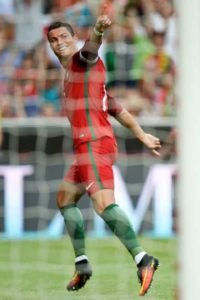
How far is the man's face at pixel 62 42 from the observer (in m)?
6.21

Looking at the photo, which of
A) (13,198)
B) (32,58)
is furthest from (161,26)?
(13,198)

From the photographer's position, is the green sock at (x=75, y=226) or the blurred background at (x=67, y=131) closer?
the green sock at (x=75, y=226)

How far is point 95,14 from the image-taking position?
9633 mm

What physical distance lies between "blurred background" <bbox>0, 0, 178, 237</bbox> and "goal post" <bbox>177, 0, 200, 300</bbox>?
615 centimetres

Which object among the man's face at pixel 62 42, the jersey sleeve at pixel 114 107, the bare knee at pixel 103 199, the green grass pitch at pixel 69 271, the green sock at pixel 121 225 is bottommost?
the green grass pitch at pixel 69 271

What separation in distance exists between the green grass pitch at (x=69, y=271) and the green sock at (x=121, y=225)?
13.5 inches

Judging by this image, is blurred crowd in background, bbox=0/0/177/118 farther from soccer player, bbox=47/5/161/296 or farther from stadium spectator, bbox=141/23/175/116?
soccer player, bbox=47/5/161/296

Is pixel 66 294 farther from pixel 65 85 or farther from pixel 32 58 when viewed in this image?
pixel 32 58

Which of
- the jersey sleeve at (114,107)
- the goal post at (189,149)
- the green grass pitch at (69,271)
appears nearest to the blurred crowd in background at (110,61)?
the green grass pitch at (69,271)

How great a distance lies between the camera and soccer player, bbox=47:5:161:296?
606cm

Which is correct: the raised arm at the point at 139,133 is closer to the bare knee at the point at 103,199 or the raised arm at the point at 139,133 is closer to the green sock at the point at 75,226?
the bare knee at the point at 103,199

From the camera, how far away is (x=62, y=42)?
6211 millimetres

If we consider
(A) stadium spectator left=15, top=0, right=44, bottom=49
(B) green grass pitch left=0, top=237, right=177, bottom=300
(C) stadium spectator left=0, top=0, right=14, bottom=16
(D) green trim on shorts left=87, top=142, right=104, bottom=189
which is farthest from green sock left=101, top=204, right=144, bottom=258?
(C) stadium spectator left=0, top=0, right=14, bottom=16

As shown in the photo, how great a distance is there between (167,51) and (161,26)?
0.79ft
